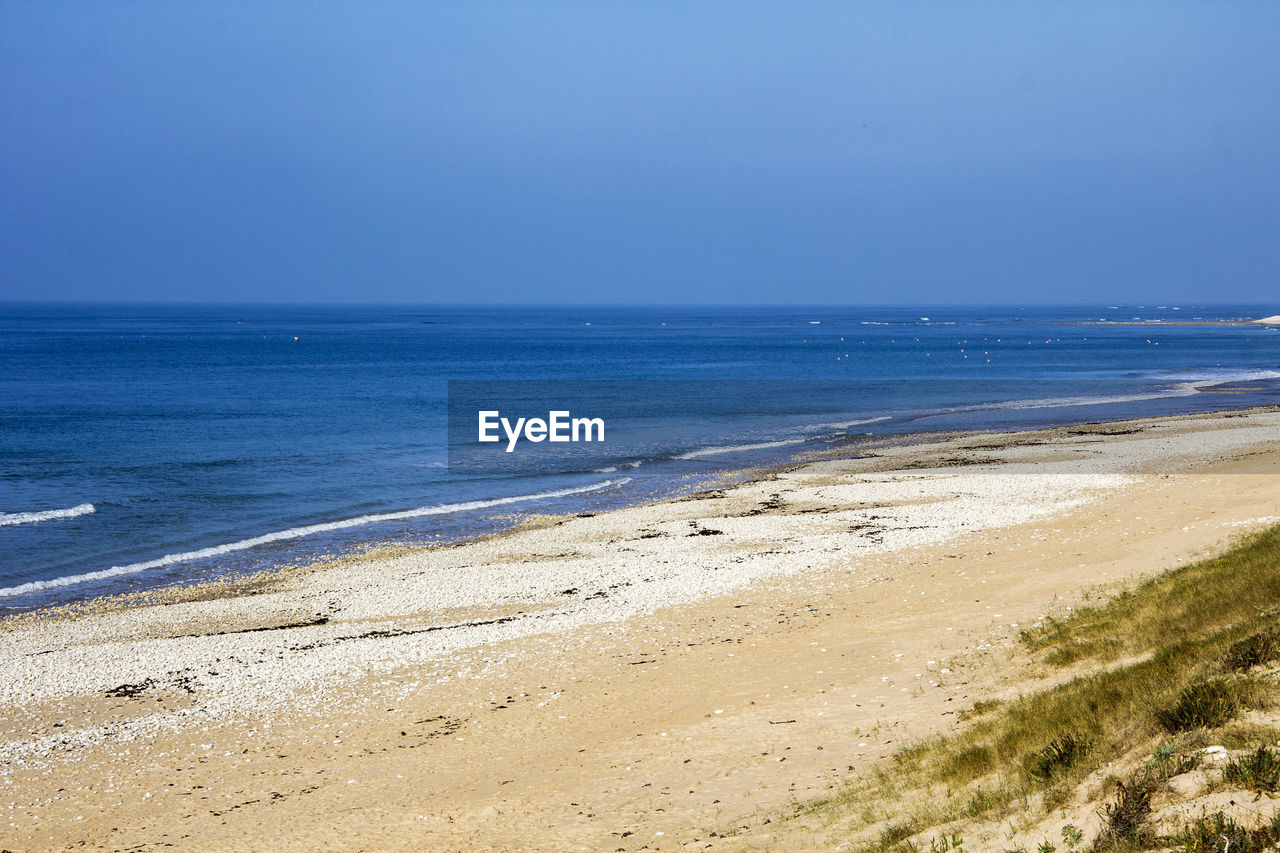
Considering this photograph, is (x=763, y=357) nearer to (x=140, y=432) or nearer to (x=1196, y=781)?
(x=140, y=432)

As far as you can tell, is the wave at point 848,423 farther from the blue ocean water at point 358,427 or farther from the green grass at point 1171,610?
the green grass at point 1171,610

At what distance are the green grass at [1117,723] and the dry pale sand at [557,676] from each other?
0.87 meters

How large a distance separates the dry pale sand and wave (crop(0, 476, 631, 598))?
2830 mm

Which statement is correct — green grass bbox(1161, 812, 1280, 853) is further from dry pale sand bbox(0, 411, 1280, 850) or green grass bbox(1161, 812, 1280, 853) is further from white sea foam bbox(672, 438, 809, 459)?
white sea foam bbox(672, 438, 809, 459)

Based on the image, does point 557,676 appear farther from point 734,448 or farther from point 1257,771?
point 734,448

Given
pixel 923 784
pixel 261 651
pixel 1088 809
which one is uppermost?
pixel 1088 809

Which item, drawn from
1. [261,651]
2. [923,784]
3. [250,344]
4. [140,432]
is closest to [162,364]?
[250,344]

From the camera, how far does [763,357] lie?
10931 centimetres

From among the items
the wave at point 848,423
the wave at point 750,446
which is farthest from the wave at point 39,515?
the wave at point 848,423

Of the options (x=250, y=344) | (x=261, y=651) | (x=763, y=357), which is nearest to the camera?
(x=261, y=651)

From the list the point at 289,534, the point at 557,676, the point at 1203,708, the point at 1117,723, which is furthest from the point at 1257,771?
the point at 289,534

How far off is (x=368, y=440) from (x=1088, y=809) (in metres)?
40.9

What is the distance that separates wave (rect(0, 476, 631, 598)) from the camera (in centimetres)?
2166

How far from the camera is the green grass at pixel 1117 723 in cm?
679
